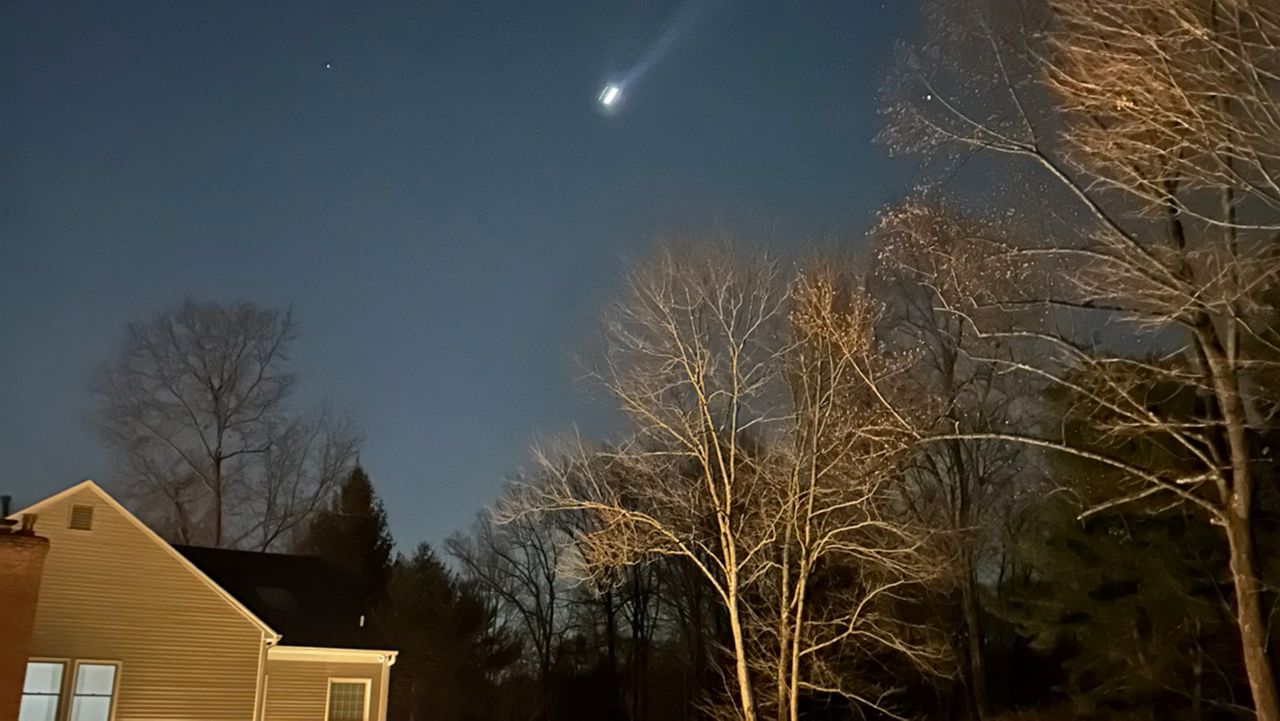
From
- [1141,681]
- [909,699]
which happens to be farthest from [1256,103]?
[909,699]

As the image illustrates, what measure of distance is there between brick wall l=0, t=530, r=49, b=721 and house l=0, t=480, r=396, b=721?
4.77 meters

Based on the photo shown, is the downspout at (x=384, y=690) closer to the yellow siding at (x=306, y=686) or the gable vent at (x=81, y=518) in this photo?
the yellow siding at (x=306, y=686)

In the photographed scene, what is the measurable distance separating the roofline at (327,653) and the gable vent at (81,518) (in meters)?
4.12

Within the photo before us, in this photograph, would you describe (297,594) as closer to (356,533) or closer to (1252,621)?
(356,533)

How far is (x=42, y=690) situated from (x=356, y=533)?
20117 mm

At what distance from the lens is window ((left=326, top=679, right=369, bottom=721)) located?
21.1 metres

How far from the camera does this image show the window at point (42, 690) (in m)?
18.3

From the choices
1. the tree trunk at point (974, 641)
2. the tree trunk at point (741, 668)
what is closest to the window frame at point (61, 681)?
the tree trunk at point (741, 668)

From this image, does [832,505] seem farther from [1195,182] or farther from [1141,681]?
[1195,182]

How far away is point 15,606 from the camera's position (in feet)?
43.5

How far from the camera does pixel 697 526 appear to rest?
64.4ft

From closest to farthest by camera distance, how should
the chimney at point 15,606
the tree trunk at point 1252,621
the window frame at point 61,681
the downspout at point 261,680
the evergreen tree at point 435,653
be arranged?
1. the tree trunk at point 1252,621
2. the chimney at point 15,606
3. the window frame at point 61,681
4. the downspout at point 261,680
5. the evergreen tree at point 435,653

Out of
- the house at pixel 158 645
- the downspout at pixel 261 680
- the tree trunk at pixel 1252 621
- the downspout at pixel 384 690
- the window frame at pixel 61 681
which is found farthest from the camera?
the downspout at pixel 384 690

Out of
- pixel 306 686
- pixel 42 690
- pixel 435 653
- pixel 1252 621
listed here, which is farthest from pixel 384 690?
pixel 1252 621
